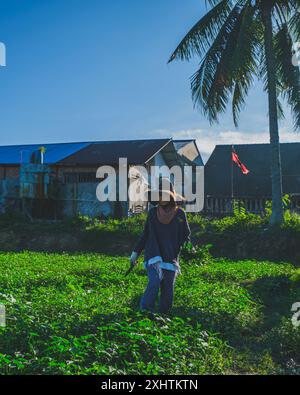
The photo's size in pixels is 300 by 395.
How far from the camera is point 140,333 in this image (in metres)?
5.27

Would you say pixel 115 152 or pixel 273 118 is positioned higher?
pixel 273 118

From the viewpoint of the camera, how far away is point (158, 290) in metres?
6.20

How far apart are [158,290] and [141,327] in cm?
85

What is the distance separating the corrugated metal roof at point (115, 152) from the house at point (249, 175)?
13.1 ft

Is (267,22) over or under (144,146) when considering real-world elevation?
over

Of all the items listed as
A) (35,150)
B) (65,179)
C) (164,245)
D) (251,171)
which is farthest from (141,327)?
(251,171)

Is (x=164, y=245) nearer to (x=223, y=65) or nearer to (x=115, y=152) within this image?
(x=223, y=65)

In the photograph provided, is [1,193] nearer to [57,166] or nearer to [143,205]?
[57,166]

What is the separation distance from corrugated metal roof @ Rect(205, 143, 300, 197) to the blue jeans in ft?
63.3

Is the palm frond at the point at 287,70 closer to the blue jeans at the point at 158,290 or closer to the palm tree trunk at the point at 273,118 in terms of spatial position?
the palm tree trunk at the point at 273,118

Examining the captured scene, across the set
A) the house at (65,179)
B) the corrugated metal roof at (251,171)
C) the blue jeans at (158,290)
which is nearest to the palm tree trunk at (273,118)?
the house at (65,179)

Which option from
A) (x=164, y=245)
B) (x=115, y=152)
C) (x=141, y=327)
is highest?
(x=115, y=152)
